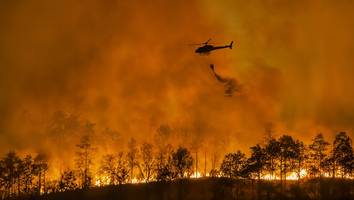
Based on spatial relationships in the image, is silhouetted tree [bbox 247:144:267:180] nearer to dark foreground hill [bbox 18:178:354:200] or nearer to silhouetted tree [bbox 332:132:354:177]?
dark foreground hill [bbox 18:178:354:200]

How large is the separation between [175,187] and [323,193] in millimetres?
47653

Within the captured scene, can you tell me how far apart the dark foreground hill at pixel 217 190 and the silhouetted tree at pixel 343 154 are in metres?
5.08

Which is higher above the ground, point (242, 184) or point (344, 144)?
point (344, 144)

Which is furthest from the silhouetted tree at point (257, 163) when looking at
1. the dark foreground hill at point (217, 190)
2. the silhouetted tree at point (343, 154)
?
the silhouetted tree at point (343, 154)

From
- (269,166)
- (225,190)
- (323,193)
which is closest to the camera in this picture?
(323,193)

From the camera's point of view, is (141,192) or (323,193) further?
(141,192)

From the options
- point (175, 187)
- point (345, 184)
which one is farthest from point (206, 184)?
point (345, 184)

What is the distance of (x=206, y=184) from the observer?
194000 mm

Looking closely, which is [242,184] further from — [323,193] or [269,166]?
[323,193]

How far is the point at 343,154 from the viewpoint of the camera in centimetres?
19538

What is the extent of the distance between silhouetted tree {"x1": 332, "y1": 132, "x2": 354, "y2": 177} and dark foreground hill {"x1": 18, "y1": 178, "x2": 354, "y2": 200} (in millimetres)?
5083

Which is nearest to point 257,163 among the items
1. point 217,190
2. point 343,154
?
point 217,190

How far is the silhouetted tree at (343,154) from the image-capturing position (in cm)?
19188

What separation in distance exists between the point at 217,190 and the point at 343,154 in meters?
45.5
